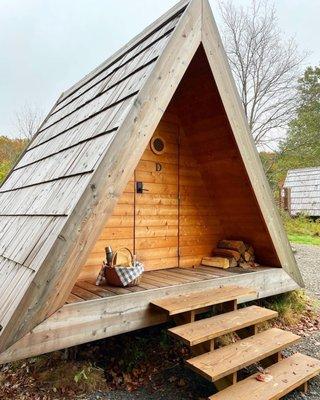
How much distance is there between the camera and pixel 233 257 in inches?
158

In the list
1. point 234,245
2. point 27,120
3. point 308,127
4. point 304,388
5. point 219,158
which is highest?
point 308,127

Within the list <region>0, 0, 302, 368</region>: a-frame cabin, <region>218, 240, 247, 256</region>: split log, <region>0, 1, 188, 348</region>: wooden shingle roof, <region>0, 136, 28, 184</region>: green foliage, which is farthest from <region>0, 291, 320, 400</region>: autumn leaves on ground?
<region>0, 136, 28, 184</region>: green foliage

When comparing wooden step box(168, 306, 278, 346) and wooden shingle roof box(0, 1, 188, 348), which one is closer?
wooden shingle roof box(0, 1, 188, 348)

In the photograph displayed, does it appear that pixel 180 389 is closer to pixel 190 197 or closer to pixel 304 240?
pixel 190 197

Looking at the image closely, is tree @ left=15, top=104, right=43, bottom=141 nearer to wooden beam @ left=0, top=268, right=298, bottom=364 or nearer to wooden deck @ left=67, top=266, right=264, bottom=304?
wooden deck @ left=67, top=266, right=264, bottom=304

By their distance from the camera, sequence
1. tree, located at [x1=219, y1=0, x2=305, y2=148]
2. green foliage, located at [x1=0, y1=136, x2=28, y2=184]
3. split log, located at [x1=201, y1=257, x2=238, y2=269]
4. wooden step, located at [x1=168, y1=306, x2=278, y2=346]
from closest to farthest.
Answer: wooden step, located at [x1=168, y1=306, x2=278, y2=346]
split log, located at [x1=201, y1=257, x2=238, y2=269]
tree, located at [x1=219, y1=0, x2=305, y2=148]
green foliage, located at [x1=0, y1=136, x2=28, y2=184]

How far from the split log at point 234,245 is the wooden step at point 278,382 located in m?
1.43

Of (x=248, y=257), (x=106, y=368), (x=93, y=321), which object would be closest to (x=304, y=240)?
(x=248, y=257)

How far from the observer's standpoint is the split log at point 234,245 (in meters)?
4.06

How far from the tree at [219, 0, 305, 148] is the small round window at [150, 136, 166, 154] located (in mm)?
7790

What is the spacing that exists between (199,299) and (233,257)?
1252 mm

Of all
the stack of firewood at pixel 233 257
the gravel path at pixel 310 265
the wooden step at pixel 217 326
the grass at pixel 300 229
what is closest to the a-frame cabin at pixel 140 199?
the stack of firewood at pixel 233 257

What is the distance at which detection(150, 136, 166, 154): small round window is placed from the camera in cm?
389

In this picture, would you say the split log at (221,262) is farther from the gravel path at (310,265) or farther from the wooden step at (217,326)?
the gravel path at (310,265)
